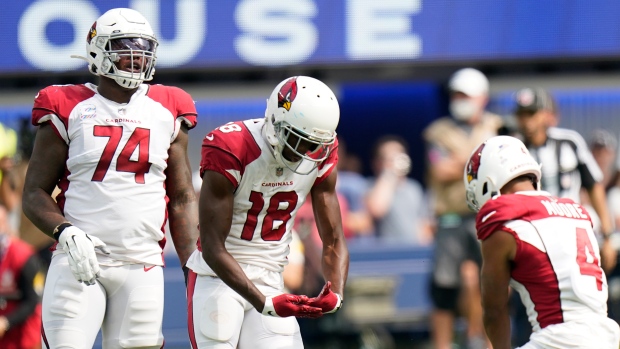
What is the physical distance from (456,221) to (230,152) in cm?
393

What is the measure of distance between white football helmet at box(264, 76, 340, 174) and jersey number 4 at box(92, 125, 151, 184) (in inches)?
21.2

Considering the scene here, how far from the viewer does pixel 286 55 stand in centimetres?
1073

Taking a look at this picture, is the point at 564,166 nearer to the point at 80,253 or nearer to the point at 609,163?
the point at 609,163

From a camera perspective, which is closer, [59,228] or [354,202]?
[59,228]

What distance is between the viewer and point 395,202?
1029cm

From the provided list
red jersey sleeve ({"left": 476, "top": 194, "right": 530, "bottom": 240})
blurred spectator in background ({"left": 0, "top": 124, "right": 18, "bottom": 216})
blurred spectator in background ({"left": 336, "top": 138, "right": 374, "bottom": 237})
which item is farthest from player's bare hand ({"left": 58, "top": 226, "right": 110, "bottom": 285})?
blurred spectator in background ({"left": 336, "top": 138, "right": 374, "bottom": 237})

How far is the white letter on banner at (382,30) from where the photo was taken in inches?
425

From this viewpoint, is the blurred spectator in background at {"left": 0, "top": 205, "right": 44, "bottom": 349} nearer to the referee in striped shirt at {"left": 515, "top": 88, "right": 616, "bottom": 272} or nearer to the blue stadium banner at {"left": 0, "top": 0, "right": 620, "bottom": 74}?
the blue stadium banner at {"left": 0, "top": 0, "right": 620, "bottom": 74}

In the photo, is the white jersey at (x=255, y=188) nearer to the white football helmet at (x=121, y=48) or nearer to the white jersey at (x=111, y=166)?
the white jersey at (x=111, y=166)

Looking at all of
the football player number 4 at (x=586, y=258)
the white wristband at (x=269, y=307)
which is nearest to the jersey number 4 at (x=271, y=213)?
the white wristband at (x=269, y=307)

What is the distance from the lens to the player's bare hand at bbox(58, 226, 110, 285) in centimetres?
487

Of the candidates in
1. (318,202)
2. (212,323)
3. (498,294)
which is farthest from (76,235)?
(498,294)

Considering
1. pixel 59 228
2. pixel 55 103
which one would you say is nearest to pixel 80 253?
pixel 59 228

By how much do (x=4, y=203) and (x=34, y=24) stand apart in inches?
84.3
